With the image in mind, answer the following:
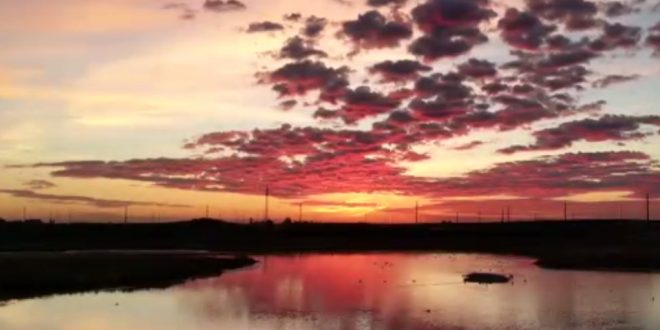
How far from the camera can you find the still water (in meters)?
39.3

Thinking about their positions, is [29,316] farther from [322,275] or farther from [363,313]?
[322,275]

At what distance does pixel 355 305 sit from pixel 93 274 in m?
25.9

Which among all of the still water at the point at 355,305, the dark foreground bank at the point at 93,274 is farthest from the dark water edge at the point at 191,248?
the still water at the point at 355,305

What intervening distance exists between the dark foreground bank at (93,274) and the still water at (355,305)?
3.56 m

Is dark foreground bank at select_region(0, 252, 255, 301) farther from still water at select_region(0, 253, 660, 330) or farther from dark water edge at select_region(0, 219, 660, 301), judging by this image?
still water at select_region(0, 253, 660, 330)

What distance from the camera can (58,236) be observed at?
162250 millimetres

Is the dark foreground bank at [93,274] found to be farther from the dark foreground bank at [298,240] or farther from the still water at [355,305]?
the dark foreground bank at [298,240]

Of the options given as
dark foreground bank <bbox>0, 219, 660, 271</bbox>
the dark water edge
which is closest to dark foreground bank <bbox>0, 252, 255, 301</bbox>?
the dark water edge

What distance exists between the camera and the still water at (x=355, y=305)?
39.3m

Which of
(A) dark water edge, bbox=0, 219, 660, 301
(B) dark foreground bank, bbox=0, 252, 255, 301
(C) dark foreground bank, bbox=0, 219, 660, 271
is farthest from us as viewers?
(C) dark foreground bank, bbox=0, 219, 660, 271

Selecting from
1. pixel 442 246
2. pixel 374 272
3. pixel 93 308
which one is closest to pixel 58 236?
pixel 442 246

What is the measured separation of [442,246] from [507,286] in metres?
109

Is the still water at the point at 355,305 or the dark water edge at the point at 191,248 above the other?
the dark water edge at the point at 191,248

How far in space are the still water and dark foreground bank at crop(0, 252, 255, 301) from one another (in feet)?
11.7
